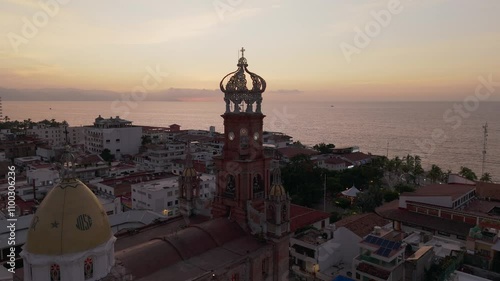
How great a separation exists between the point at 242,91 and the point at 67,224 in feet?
38.5

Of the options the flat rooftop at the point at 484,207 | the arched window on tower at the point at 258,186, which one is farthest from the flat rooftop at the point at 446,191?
the arched window on tower at the point at 258,186

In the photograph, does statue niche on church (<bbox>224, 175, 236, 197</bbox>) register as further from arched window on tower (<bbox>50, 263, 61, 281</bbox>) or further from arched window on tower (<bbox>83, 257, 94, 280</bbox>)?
arched window on tower (<bbox>50, 263, 61, 281</bbox>)

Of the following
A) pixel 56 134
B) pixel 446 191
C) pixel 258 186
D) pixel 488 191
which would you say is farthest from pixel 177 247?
pixel 56 134

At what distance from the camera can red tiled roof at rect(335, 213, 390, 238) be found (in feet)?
105

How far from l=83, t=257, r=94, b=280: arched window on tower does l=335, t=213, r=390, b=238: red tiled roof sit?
24070 millimetres

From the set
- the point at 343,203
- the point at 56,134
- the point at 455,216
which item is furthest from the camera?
the point at 56,134

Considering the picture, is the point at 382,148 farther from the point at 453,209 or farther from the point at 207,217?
the point at 207,217

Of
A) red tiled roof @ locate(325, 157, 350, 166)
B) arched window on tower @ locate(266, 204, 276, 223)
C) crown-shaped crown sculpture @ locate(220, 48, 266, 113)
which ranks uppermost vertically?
crown-shaped crown sculpture @ locate(220, 48, 266, 113)

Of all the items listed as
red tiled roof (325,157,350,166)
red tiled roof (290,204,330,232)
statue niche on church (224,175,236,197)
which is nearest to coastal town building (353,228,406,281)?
red tiled roof (290,204,330,232)

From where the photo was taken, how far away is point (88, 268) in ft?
41.0


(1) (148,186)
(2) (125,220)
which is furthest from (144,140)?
(2) (125,220)

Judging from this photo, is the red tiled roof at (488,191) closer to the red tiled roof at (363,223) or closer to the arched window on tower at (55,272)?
the red tiled roof at (363,223)

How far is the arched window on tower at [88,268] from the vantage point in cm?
1241

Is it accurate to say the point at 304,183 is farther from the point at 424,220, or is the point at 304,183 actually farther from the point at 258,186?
the point at 258,186
